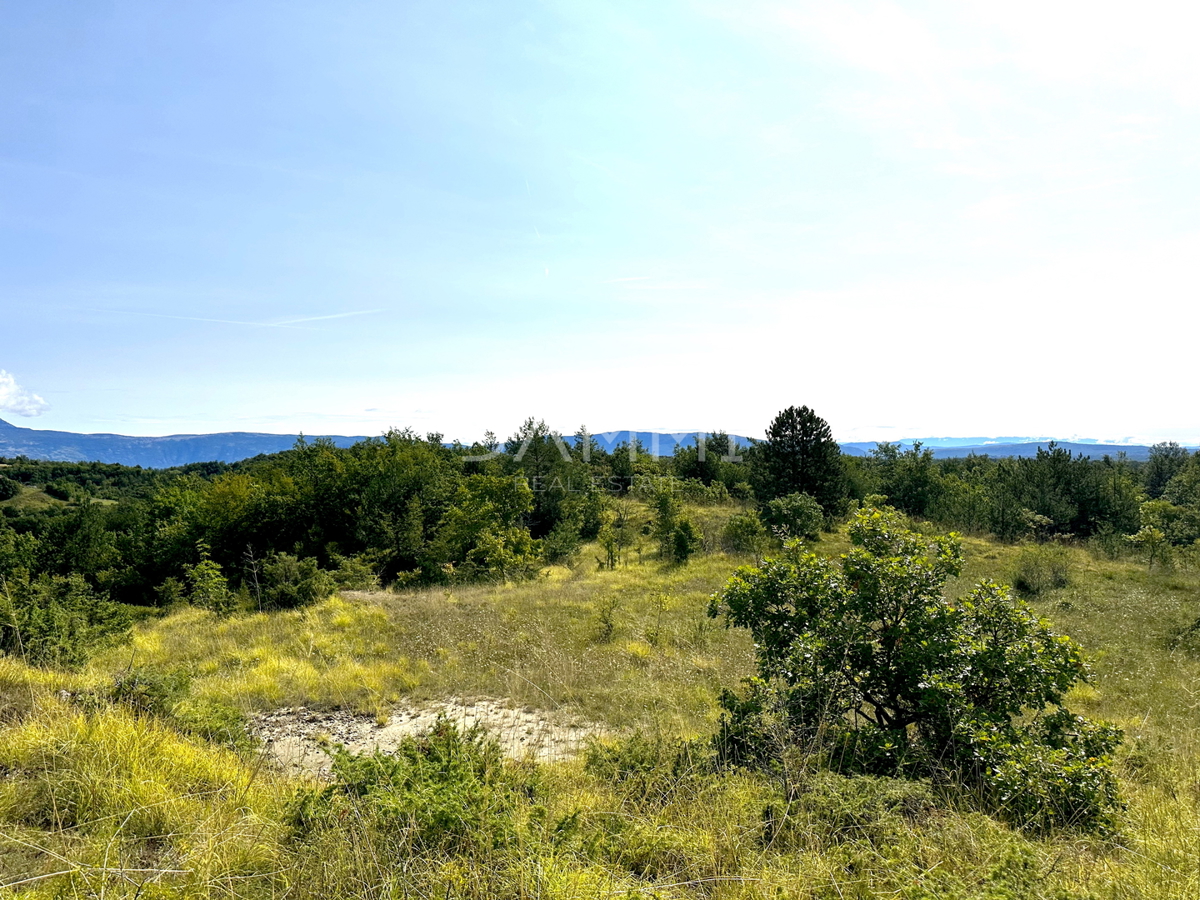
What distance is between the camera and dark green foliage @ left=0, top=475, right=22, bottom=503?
196 feet

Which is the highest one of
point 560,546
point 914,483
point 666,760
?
point 914,483

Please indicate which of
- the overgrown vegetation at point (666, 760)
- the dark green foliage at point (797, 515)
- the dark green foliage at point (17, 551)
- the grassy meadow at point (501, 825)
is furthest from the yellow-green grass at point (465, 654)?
the dark green foliage at point (17, 551)

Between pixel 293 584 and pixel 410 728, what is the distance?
393 inches

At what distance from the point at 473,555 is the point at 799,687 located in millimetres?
17563

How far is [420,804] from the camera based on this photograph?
109 inches

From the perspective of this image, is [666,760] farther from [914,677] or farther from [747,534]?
[747,534]

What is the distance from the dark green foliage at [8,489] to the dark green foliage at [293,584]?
74.2 m

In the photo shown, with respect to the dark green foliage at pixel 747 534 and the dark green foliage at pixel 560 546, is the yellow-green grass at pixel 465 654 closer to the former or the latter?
the dark green foliage at pixel 747 534

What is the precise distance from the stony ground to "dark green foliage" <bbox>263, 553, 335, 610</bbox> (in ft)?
26.2

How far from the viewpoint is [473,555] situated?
799 inches

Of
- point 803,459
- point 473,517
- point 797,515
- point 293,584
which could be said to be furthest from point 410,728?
point 803,459

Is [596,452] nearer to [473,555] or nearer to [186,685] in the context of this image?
[473,555]

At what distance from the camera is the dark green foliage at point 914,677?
11.0 feet

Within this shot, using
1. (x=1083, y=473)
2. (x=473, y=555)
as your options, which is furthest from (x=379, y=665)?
(x=1083, y=473)
